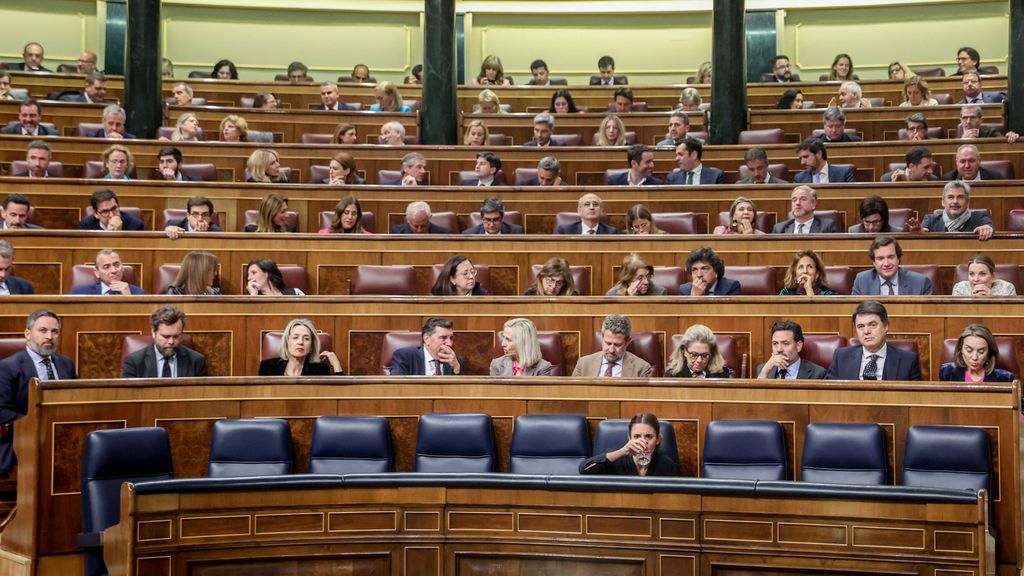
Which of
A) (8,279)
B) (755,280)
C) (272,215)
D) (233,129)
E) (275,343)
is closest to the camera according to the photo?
(275,343)

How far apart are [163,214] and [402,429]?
262 centimetres

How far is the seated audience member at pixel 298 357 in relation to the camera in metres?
4.74

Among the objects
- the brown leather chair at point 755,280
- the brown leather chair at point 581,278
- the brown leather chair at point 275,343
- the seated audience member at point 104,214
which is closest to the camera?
the brown leather chair at point 275,343

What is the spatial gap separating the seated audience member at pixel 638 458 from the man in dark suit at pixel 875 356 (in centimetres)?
91

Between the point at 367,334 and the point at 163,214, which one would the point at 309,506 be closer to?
the point at 367,334

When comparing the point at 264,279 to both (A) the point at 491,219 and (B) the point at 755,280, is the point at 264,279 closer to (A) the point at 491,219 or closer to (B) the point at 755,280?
(A) the point at 491,219

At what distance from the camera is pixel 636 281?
5.41 meters

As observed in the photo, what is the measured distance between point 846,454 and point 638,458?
665mm

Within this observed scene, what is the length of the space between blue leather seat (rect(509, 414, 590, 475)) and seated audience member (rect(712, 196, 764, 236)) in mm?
2019

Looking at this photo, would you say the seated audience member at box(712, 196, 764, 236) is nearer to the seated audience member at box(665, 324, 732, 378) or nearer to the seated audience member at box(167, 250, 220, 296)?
the seated audience member at box(665, 324, 732, 378)

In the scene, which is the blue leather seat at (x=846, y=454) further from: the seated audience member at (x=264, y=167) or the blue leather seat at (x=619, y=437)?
the seated audience member at (x=264, y=167)

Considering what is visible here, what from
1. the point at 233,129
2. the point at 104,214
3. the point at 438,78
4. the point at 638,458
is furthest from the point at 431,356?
the point at 438,78

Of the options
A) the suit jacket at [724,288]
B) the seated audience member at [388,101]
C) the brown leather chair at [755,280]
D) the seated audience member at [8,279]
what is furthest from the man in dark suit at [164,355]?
the seated audience member at [388,101]

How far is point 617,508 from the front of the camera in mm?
3523
